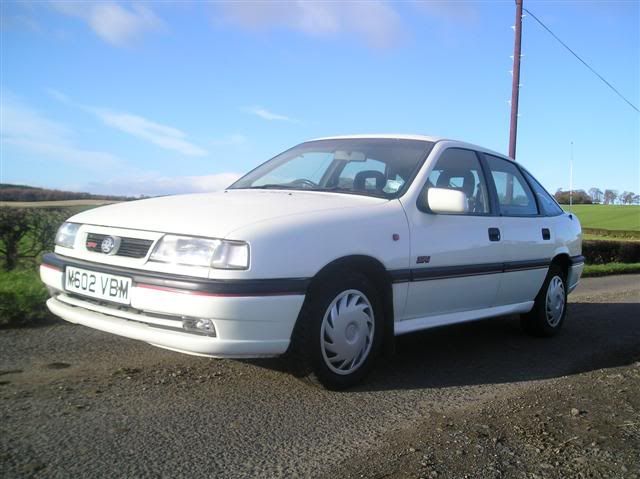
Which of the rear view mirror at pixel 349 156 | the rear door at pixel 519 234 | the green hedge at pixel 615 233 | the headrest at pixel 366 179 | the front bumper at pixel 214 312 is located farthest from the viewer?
the green hedge at pixel 615 233

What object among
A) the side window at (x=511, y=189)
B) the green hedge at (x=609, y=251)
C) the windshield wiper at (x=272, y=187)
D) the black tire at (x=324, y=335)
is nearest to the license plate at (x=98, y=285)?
the black tire at (x=324, y=335)

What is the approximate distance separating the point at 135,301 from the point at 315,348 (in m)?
1.01

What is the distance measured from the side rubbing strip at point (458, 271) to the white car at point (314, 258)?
0.01m

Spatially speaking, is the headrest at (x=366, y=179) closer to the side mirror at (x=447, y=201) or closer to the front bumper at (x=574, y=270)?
the side mirror at (x=447, y=201)

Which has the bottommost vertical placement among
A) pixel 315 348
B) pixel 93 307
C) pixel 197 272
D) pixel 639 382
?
pixel 639 382

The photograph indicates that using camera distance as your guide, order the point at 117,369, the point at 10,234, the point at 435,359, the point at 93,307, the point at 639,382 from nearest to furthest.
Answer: the point at 93,307 → the point at 117,369 → the point at 639,382 → the point at 435,359 → the point at 10,234

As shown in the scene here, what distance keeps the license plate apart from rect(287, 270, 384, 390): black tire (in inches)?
37.7

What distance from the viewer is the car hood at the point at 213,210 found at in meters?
3.24

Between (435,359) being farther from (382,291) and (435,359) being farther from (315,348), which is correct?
(315,348)

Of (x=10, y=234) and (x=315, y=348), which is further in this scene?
(x=10, y=234)

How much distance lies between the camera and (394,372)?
414 centimetres

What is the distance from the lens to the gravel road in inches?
99.2

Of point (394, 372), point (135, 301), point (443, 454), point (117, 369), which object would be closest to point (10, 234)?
point (117, 369)

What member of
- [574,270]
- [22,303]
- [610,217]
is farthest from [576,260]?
[610,217]
